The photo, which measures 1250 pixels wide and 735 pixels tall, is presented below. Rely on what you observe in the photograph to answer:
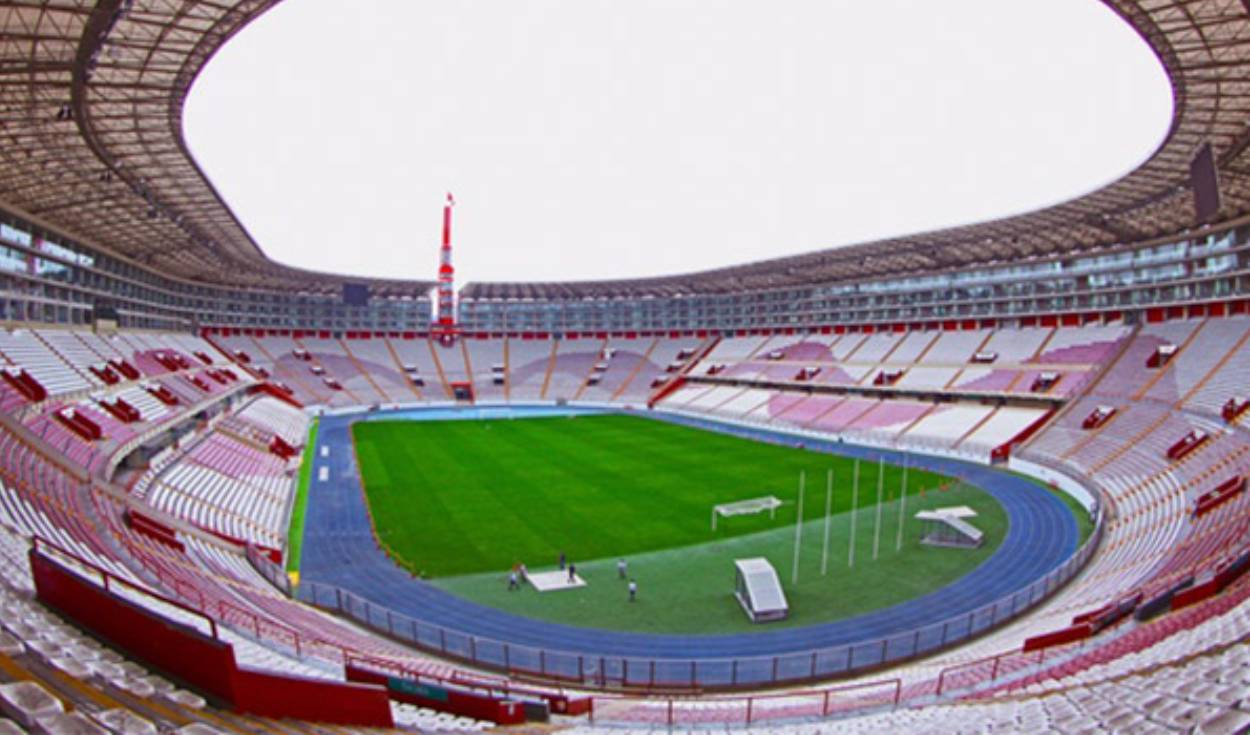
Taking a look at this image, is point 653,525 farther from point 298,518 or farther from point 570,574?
point 298,518

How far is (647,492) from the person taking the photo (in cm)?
3212

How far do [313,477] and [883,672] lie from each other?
1165 inches

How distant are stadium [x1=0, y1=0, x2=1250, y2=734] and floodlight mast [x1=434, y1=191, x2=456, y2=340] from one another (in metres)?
17.8

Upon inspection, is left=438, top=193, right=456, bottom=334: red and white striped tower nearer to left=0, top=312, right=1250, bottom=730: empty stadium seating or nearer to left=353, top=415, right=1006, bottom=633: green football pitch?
left=0, top=312, right=1250, bottom=730: empty stadium seating

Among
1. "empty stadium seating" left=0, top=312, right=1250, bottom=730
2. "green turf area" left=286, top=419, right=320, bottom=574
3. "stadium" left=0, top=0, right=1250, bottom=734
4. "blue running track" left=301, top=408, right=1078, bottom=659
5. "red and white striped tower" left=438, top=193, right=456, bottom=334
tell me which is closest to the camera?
"stadium" left=0, top=0, right=1250, bottom=734

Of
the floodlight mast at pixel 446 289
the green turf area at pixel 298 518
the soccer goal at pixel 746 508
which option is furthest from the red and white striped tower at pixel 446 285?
the soccer goal at pixel 746 508

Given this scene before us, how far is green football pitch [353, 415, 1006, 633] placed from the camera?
64.4ft

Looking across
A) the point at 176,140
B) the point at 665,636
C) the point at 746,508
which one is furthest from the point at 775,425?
the point at 176,140

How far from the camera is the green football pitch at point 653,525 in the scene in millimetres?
19641

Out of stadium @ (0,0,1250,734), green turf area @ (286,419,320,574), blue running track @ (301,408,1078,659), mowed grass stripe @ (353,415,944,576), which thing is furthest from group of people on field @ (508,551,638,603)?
green turf area @ (286,419,320,574)

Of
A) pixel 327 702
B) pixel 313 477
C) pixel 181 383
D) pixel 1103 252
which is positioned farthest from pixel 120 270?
pixel 1103 252

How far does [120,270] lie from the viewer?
47.2 m

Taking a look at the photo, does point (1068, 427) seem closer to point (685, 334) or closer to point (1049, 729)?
point (1049, 729)

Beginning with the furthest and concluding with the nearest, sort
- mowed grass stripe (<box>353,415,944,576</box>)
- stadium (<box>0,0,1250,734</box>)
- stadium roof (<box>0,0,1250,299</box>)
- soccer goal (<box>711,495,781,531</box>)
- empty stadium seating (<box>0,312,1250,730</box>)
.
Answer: soccer goal (<box>711,495,781,531</box>), mowed grass stripe (<box>353,415,944,576</box>), stadium roof (<box>0,0,1250,299</box>), empty stadium seating (<box>0,312,1250,730</box>), stadium (<box>0,0,1250,734</box>)
